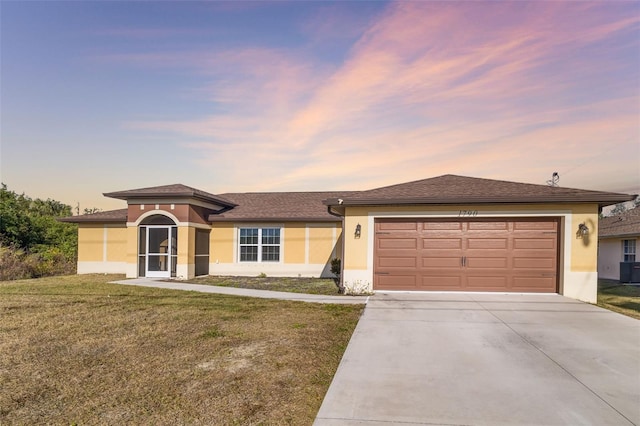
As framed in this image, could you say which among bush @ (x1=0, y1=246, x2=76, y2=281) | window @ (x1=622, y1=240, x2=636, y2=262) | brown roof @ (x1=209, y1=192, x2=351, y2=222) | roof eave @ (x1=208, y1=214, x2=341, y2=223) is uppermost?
brown roof @ (x1=209, y1=192, x2=351, y2=222)

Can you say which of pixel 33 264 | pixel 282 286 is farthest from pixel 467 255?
pixel 33 264

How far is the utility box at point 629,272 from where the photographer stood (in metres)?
18.9

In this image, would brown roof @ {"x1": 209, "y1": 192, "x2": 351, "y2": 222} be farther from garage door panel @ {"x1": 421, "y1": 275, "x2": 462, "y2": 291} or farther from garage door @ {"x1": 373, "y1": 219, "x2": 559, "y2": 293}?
garage door panel @ {"x1": 421, "y1": 275, "x2": 462, "y2": 291}

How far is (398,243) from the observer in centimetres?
1213

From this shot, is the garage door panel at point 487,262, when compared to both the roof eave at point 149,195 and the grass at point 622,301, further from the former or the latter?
the roof eave at point 149,195

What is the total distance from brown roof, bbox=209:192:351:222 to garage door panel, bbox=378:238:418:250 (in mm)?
5482

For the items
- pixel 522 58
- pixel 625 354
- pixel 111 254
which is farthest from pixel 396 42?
pixel 111 254

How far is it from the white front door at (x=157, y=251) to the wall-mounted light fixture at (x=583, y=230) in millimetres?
16153

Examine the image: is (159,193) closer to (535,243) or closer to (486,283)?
(486,283)

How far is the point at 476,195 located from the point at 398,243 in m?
2.99

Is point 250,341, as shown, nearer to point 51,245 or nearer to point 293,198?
point 293,198

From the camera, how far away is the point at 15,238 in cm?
2408

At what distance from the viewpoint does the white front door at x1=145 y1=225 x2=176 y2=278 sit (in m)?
Result: 16.7

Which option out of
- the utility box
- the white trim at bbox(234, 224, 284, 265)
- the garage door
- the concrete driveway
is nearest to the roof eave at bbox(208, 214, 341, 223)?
the white trim at bbox(234, 224, 284, 265)
